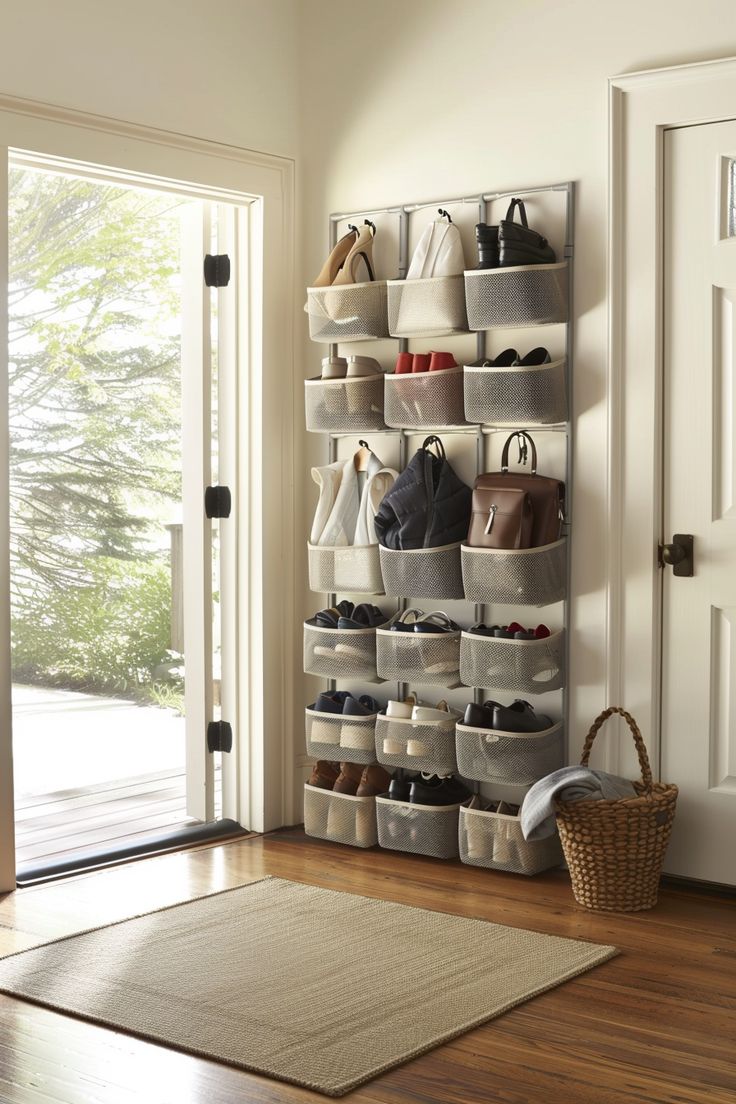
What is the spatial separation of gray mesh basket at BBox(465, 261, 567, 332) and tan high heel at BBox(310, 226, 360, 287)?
1.71 feet

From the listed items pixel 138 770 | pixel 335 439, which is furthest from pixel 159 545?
pixel 335 439

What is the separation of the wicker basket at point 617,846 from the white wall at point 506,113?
408 millimetres

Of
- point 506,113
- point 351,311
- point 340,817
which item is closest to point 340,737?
point 340,817

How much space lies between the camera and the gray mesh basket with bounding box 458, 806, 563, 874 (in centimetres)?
350

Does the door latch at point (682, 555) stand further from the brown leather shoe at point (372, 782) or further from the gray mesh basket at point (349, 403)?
the brown leather shoe at point (372, 782)

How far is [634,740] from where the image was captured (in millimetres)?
3383

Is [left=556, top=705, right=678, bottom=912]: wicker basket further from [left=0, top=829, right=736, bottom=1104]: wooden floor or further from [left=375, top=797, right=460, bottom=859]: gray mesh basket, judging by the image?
[left=375, top=797, right=460, bottom=859]: gray mesh basket

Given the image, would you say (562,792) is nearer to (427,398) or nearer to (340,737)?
(340,737)

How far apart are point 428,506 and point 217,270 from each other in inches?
43.3

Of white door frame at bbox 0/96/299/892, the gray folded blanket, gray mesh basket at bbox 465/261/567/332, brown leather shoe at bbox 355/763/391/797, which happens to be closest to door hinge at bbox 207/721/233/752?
white door frame at bbox 0/96/299/892

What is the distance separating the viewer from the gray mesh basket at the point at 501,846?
3498mm

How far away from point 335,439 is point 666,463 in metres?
1.13

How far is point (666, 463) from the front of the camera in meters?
3.41

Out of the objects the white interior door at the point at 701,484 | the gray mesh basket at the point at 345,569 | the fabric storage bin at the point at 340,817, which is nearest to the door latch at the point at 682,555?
the white interior door at the point at 701,484
